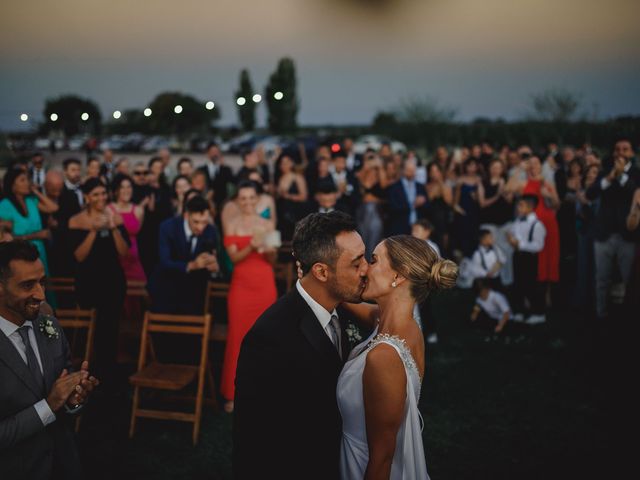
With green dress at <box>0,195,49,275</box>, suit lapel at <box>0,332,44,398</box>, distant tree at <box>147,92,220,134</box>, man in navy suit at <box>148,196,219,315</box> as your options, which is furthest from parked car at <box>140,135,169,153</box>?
suit lapel at <box>0,332,44,398</box>

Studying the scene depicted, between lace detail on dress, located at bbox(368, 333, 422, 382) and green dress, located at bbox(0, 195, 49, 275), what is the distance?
5.28 m

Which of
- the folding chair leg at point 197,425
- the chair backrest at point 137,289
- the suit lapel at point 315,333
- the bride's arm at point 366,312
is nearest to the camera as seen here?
the suit lapel at point 315,333

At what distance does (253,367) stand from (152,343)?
3865mm

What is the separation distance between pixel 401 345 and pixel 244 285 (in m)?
3.15

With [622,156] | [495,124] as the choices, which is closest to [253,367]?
[622,156]

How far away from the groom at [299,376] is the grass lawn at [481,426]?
222cm

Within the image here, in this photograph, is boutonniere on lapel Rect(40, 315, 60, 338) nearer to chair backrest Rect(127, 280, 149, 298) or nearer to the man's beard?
the man's beard

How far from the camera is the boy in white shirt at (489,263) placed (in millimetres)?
7488

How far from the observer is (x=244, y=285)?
212 inches

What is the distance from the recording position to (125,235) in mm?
5957

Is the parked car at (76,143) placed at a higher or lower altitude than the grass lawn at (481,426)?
higher

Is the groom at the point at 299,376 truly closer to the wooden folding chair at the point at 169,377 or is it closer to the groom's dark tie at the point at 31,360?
the groom's dark tie at the point at 31,360

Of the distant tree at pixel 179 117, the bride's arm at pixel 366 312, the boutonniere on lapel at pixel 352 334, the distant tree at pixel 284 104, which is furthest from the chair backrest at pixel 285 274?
the distant tree at pixel 284 104

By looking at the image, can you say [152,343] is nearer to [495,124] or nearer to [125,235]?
[125,235]
